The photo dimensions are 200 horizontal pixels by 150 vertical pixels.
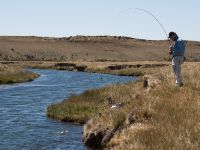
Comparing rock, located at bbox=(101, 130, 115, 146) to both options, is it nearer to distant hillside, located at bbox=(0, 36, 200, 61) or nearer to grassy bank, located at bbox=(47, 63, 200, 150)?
grassy bank, located at bbox=(47, 63, 200, 150)

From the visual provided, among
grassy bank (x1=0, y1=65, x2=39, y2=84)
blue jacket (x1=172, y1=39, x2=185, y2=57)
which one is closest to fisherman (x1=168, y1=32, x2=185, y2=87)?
blue jacket (x1=172, y1=39, x2=185, y2=57)

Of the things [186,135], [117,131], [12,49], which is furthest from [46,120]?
[12,49]

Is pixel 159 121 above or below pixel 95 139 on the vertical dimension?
above

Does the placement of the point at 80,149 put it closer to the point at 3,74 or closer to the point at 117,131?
the point at 117,131

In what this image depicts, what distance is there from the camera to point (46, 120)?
26344 millimetres

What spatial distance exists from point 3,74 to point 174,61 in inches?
1634

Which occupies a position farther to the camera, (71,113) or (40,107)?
(40,107)

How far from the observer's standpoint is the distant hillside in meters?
145

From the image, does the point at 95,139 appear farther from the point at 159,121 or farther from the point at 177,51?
the point at 177,51

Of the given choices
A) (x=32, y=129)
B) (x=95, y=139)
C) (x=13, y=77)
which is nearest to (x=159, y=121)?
(x=95, y=139)

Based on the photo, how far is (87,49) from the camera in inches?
6486

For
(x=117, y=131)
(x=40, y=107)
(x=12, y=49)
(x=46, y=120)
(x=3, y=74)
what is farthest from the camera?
(x=12, y=49)

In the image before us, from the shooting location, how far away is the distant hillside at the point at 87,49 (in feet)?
477

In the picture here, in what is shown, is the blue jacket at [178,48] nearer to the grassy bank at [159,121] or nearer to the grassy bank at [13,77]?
the grassy bank at [159,121]
